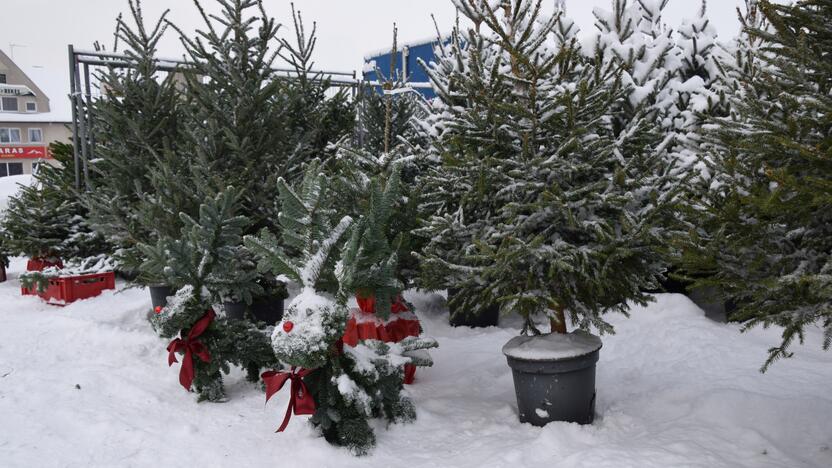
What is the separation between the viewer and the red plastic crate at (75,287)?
8.80m

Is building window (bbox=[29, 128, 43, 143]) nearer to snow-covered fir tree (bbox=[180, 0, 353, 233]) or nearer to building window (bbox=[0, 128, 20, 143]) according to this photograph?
building window (bbox=[0, 128, 20, 143])

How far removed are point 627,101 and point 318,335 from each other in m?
4.44

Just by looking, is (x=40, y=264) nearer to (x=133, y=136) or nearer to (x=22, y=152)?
(x=133, y=136)

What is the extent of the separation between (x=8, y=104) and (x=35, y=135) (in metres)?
2.85

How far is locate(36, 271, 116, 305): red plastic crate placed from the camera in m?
8.80

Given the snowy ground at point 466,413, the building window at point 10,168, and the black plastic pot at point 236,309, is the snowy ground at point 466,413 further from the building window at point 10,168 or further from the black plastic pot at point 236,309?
the building window at point 10,168

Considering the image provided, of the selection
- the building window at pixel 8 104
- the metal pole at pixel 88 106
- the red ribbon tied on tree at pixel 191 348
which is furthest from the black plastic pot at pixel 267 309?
the building window at pixel 8 104

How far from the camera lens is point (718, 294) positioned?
3.77 m

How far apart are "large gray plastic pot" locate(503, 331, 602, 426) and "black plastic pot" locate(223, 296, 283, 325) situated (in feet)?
10.9

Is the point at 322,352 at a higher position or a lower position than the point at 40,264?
higher

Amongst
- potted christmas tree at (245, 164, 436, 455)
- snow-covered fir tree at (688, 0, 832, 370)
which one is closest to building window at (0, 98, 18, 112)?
potted christmas tree at (245, 164, 436, 455)

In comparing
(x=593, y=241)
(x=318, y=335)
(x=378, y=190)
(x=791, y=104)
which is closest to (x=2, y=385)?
(x=318, y=335)

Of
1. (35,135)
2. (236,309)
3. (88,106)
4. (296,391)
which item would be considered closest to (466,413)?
(296,391)

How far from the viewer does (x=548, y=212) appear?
4.29 meters
